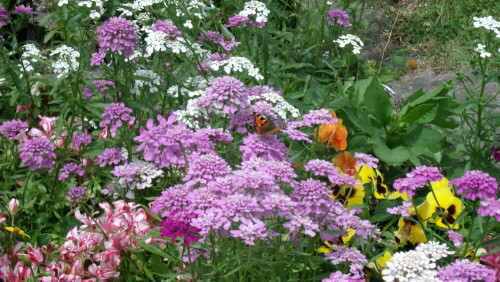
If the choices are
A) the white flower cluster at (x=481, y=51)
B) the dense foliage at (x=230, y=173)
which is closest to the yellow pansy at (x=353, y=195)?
the dense foliage at (x=230, y=173)

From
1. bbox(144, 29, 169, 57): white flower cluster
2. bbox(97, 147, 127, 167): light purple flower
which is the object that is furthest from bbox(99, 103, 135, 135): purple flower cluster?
bbox(144, 29, 169, 57): white flower cluster

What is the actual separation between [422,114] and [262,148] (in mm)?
1274

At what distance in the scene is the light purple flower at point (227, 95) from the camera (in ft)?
6.81

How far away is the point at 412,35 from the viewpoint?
202 inches

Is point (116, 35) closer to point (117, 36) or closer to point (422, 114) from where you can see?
point (117, 36)

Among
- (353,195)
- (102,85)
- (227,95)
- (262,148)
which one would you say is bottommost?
(353,195)

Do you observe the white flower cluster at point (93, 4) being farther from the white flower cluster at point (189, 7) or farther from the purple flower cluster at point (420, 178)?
the purple flower cluster at point (420, 178)

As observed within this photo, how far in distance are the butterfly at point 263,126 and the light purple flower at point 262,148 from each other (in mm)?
19

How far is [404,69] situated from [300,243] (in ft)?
9.73

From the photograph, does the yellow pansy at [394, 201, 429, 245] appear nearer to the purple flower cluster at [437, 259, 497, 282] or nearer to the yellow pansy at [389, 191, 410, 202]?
the yellow pansy at [389, 191, 410, 202]

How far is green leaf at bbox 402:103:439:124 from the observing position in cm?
304

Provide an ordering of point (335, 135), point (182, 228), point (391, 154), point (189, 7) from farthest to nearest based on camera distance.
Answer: point (189, 7) → point (391, 154) → point (335, 135) → point (182, 228)

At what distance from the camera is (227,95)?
6.81ft

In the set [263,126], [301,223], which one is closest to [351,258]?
Answer: [301,223]
